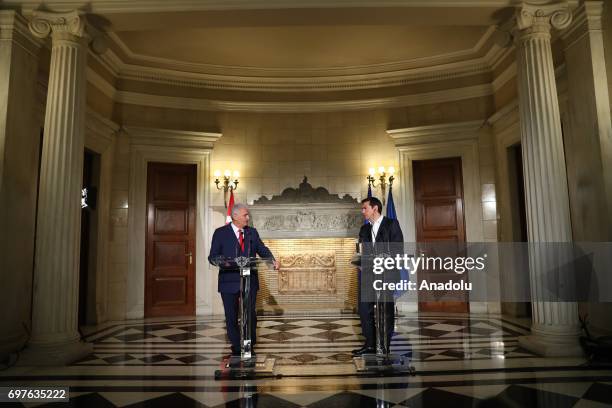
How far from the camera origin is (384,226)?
150 inches

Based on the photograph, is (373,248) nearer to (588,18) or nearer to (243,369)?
(243,369)

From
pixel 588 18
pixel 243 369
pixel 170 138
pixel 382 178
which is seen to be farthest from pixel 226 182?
pixel 588 18

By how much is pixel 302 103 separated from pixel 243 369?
580 cm

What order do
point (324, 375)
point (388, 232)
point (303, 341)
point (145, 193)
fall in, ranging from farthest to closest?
point (145, 193) < point (303, 341) < point (388, 232) < point (324, 375)

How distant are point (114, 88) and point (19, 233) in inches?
147

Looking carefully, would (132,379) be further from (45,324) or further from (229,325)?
(45,324)

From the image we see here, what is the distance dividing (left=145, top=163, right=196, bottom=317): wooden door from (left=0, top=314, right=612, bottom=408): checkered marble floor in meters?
1.75

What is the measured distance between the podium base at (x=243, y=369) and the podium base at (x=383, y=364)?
2.61ft

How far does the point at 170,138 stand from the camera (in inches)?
304

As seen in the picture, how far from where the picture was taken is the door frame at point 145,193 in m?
7.39

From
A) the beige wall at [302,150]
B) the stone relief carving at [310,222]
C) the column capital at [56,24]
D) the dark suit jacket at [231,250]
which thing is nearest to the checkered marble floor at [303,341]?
the dark suit jacket at [231,250]

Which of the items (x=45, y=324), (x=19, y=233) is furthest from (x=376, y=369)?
(x=19, y=233)

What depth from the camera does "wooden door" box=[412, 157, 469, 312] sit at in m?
7.70

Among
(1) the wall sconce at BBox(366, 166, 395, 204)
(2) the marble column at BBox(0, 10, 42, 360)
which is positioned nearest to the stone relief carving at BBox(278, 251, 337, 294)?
(1) the wall sconce at BBox(366, 166, 395, 204)
